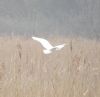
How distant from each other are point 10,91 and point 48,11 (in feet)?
67.4

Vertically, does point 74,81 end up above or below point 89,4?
below

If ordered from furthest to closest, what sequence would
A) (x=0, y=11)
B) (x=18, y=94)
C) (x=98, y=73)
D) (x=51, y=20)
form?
(x=51, y=20) → (x=0, y=11) → (x=98, y=73) → (x=18, y=94)

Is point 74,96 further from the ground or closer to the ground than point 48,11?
closer to the ground

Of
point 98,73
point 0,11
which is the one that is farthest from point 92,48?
point 0,11

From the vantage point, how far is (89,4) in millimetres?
22484

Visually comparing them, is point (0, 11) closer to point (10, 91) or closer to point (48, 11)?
point (48, 11)

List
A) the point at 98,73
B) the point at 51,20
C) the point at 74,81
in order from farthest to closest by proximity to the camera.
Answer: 1. the point at 51,20
2. the point at 98,73
3. the point at 74,81

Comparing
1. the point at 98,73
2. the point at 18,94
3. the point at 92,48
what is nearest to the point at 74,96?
the point at 18,94

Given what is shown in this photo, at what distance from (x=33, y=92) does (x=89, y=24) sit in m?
18.6

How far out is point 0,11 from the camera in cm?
2017

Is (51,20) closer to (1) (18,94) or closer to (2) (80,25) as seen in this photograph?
(2) (80,25)

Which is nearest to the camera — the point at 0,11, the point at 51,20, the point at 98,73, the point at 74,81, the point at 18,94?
the point at 18,94

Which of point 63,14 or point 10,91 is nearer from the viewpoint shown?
point 10,91

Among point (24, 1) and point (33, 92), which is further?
→ point (24, 1)
